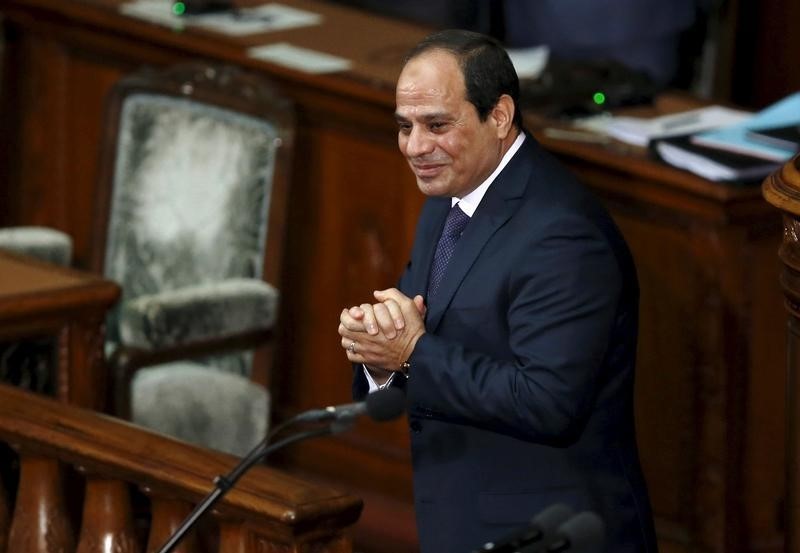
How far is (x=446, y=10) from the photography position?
6.53 m

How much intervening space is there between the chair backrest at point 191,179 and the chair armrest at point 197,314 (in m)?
0.09

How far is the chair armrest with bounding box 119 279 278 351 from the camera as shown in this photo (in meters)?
4.58

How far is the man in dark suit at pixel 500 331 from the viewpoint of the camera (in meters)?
2.75

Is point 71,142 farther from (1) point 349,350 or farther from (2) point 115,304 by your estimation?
(1) point 349,350

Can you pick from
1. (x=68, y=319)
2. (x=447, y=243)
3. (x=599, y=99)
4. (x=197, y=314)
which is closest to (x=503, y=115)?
(x=447, y=243)

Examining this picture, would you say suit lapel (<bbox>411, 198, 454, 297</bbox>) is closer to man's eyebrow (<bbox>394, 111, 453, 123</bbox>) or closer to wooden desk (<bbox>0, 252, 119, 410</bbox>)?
man's eyebrow (<bbox>394, 111, 453, 123</bbox>)

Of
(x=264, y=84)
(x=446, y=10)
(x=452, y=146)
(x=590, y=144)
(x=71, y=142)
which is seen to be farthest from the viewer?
(x=446, y=10)

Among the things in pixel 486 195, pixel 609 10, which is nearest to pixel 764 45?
pixel 609 10

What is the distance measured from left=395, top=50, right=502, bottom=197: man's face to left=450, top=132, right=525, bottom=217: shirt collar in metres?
0.05

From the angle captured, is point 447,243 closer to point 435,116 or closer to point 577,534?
point 435,116

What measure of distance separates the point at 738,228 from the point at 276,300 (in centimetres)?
119

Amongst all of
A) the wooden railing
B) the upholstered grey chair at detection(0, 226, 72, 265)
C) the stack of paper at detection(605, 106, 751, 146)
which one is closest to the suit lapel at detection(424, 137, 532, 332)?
the wooden railing

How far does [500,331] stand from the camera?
112 inches

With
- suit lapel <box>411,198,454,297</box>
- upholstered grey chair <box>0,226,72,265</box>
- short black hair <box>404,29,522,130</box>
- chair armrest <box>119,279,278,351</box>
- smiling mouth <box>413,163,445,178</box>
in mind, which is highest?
short black hair <box>404,29,522,130</box>
